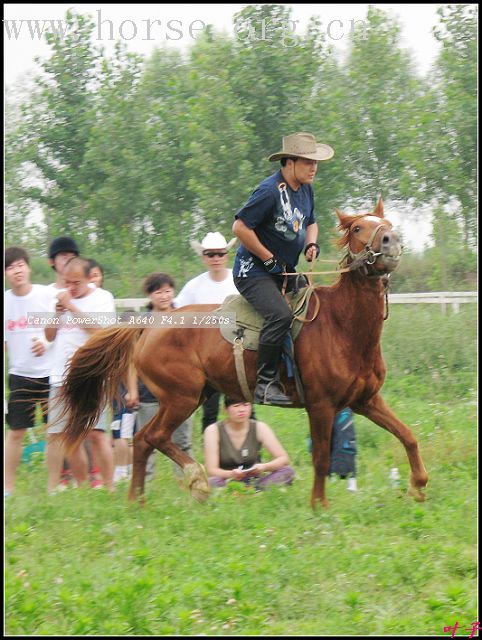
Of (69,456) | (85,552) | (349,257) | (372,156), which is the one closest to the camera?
(85,552)

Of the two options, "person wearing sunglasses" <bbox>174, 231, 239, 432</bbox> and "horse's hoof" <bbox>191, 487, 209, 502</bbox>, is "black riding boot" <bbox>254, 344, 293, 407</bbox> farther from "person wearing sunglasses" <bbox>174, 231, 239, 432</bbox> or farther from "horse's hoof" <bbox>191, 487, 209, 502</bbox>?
"person wearing sunglasses" <bbox>174, 231, 239, 432</bbox>

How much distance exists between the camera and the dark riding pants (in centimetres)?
680

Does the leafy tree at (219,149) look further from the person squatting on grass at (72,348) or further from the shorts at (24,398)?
the shorts at (24,398)

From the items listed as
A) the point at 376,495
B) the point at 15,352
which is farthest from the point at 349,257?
the point at 15,352

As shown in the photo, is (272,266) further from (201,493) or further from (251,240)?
(201,493)

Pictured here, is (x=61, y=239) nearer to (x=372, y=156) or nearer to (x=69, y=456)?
(x=69, y=456)

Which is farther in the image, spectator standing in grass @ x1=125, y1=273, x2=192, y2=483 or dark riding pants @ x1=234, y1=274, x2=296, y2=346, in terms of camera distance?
spectator standing in grass @ x1=125, y1=273, x2=192, y2=483

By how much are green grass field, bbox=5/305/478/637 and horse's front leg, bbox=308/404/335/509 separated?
17 centimetres

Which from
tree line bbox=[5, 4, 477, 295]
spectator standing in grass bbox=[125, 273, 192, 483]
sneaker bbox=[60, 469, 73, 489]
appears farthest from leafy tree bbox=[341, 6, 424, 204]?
sneaker bbox=[60, 469, 73, 489]

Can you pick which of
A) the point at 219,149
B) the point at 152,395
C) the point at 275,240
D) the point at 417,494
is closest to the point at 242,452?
the point at 152,395

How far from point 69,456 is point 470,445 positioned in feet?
12.0

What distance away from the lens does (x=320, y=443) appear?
6.97m

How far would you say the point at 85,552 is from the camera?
611cm

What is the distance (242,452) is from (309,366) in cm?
135
